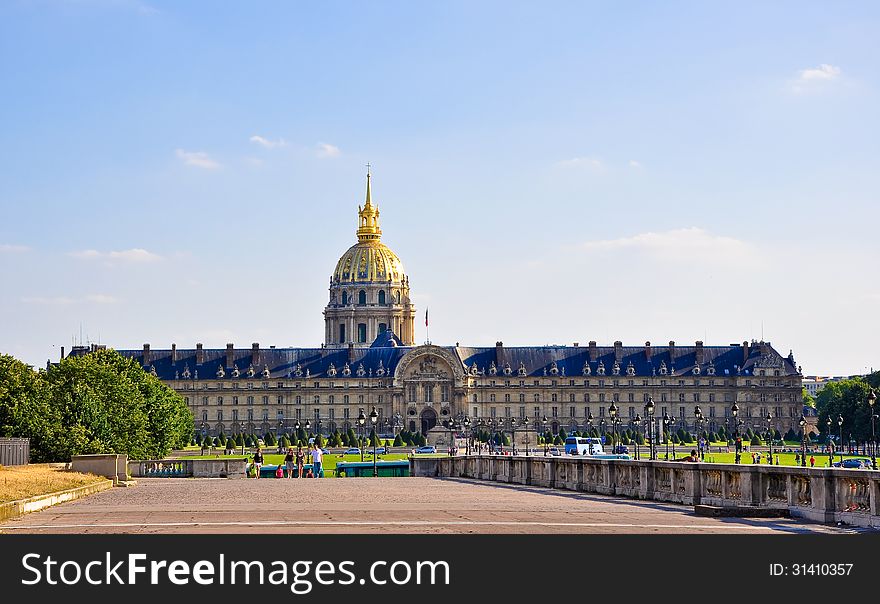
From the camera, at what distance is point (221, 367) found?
653ft

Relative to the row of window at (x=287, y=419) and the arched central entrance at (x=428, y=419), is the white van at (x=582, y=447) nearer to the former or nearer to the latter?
the arched central entrance at (x=428, y=419)

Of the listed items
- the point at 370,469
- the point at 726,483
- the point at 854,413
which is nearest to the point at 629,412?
the point at 854,413

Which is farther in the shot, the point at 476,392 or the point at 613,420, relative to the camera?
the point at 476,392

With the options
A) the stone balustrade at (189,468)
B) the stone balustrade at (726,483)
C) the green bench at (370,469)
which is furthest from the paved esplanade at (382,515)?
the green bench at (370,469)

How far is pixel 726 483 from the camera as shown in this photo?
93.2 ft

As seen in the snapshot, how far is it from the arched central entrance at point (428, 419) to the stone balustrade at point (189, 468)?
11144cm

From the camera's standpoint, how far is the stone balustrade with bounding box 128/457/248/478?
7500cm

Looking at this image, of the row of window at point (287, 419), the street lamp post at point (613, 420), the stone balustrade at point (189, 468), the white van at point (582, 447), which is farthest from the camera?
the row of window at point (287, 419)

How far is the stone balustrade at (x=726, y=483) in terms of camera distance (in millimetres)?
23203

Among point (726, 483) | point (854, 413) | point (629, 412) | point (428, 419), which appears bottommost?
point (428, 419)

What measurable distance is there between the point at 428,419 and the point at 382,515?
570 feet

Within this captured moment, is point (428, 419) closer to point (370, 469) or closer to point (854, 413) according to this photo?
point (854, 413)
